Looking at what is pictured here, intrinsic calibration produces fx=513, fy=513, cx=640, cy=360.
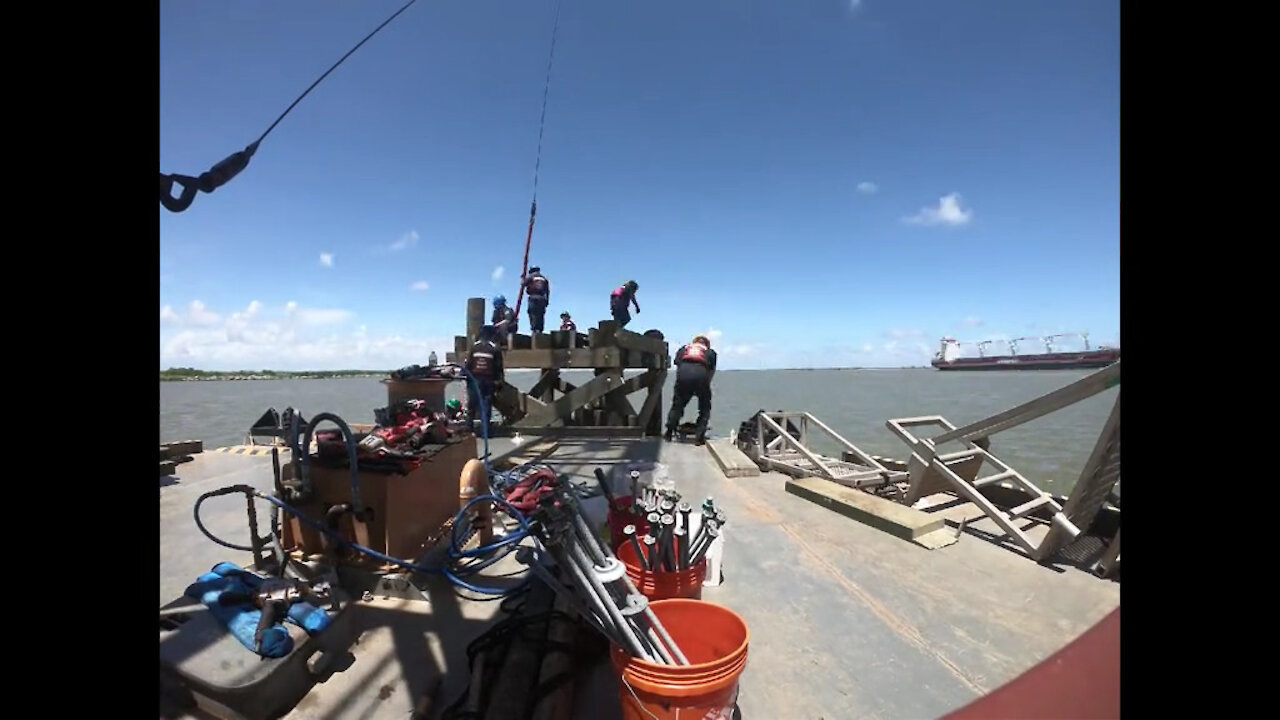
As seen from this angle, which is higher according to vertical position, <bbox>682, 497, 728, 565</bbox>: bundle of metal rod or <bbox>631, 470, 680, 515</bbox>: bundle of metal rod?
<bbox>631, 470, 680, 515</bbox>: bundle of metal rod

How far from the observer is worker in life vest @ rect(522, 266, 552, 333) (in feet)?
32.6

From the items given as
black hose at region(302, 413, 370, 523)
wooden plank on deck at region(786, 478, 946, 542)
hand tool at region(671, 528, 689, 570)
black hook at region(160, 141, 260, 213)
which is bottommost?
wooden plank on deck at region(786, 478, 946, 542)

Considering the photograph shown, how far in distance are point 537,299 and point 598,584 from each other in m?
8.30

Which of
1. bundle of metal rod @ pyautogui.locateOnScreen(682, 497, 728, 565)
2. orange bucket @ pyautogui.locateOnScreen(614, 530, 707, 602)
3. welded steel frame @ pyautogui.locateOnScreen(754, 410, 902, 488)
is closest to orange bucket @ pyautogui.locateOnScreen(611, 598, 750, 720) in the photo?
orange bucket @ pyautogui.locateOnScreen(614, 530, 707, 602)

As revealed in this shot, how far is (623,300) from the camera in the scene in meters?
10.3

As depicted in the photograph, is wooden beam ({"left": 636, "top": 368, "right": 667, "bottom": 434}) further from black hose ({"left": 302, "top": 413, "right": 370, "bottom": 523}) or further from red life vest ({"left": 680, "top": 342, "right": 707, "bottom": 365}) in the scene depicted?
black hose ({"left": 302, "top": 413, "right": 370, "bottom": 523})

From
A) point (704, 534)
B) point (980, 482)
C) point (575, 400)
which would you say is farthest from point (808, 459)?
point (704, 534)

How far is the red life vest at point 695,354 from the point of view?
29.5 feet

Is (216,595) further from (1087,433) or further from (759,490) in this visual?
(1087,433)

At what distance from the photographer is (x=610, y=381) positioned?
352 inches

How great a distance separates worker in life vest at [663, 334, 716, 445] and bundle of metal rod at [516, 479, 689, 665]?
6686mm
